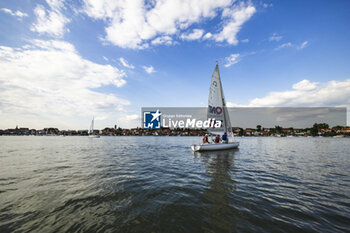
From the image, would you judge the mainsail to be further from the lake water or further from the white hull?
the lake water

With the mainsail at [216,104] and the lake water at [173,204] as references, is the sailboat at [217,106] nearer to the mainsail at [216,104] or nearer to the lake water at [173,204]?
the mainsail at [216,104]

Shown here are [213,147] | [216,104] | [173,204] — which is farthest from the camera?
[216,104]

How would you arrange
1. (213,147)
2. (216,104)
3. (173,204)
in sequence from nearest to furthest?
(173,204), (213,147), (216,104)

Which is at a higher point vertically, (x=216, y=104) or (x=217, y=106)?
(x=216, y=104)

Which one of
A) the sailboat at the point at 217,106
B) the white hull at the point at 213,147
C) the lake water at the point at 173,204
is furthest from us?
the sailboat at the point at 217,106

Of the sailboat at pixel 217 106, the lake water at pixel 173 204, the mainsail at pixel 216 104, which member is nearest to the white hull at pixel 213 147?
the sailboat at pixel 217 106

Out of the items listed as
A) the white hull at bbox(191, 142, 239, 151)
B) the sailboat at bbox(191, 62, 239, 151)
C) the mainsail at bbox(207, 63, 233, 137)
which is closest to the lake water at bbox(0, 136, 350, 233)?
the white hull at bbox(191, 142, 239, 151)

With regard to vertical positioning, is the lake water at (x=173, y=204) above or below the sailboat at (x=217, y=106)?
below

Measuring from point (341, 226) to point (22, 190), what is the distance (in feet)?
43.5

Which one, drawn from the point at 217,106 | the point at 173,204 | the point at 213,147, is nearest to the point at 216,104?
the point at 217,106

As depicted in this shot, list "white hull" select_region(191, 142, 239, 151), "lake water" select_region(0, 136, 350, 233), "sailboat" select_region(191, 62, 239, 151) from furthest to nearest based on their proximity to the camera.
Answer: "sailboat" select_region(191, 62, 239, 151), "white hull" select_region(191, 142, 239, 151), "lake water" select_region(0, 136, 350, 233)

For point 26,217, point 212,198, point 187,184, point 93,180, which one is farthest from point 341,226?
point 93,180

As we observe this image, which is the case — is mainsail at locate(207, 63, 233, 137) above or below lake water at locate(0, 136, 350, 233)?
above

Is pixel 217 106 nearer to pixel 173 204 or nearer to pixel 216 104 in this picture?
pixel 216 104
